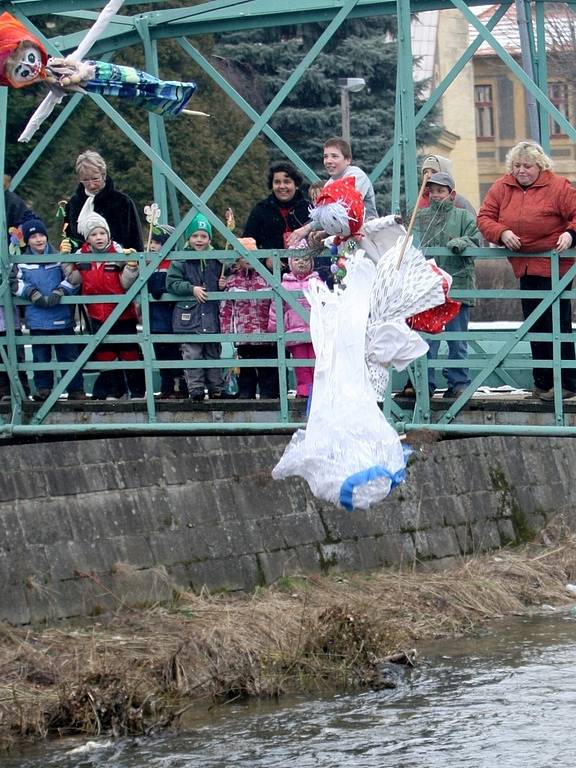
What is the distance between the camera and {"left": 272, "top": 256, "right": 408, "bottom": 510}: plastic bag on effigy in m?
8.45

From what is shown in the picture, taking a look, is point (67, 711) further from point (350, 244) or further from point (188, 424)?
point (350, 244)

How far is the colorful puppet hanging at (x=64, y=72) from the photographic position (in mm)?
9930

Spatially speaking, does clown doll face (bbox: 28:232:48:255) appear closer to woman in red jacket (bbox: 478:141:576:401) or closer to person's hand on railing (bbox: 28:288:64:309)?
person's hand on railing (bbox: 28:288:64:309)

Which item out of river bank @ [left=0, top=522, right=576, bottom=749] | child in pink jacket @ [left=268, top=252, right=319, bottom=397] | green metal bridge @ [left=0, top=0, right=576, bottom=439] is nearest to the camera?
river bank @ [left=0, top=522, right=576, bottom=749]

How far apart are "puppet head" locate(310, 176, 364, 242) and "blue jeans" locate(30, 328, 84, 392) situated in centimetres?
265

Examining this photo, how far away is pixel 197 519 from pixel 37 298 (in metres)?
2.32

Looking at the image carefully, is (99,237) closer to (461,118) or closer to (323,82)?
(323,82)

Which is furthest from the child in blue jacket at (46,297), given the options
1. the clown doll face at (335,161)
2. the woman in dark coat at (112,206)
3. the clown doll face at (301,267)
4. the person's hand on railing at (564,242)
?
A: the person's hand on railing at (564,242)

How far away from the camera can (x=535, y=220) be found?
12047 millimetres

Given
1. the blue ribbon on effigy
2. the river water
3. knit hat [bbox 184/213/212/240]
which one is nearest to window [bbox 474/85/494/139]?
knit hat [bbox 184/213/212/240]

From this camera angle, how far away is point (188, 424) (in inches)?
497

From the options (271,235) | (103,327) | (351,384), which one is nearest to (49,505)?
(103,327)

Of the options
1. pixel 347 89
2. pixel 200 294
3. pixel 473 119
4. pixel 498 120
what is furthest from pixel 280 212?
pixel 498 120

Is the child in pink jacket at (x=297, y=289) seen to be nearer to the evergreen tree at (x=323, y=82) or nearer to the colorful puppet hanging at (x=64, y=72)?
the colorful puppet hanging at (x=64, y=72)
